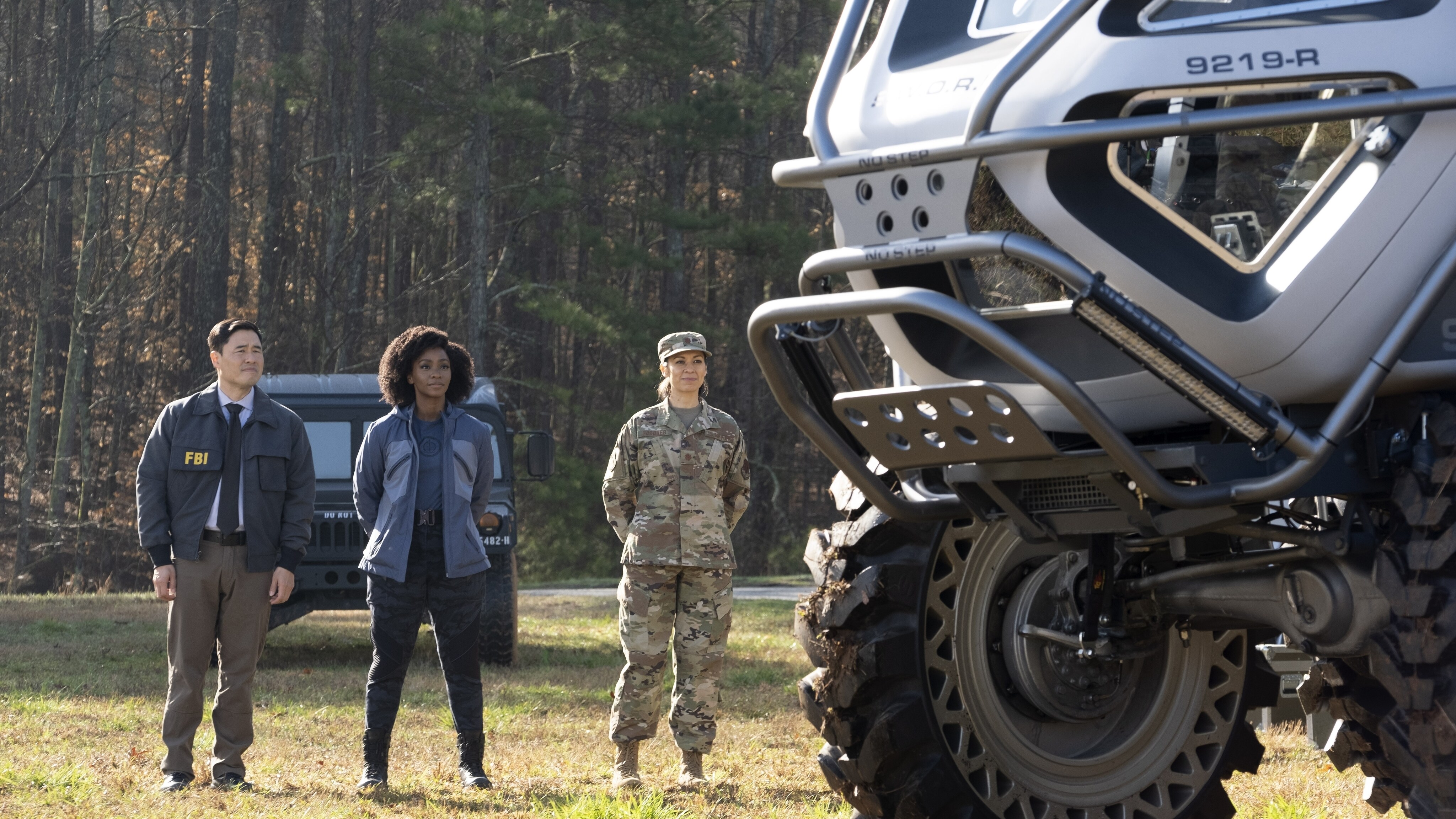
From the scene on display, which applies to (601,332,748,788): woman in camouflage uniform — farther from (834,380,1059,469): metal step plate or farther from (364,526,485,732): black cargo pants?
(834,380,1059,469): metal step plate

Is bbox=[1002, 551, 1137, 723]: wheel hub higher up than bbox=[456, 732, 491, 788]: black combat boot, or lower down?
higher up

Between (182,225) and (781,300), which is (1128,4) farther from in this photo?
(182,225)

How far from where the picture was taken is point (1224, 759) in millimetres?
4449

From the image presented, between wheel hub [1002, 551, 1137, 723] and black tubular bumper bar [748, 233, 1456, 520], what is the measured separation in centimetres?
107

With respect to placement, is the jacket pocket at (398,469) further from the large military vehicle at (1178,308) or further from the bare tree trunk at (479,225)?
the bare tree trunk at (479,225)

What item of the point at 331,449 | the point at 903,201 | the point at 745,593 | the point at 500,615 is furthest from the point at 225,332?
the point at 745,593

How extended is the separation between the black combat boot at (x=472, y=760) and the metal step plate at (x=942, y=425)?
3474 mm

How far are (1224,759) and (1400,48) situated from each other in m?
2.00

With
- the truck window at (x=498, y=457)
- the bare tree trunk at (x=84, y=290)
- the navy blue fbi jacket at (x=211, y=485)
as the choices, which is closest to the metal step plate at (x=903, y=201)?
the navy blue fbi jacket at (x=211, y=485)

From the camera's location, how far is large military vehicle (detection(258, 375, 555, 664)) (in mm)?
11531

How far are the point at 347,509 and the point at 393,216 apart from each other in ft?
64.6

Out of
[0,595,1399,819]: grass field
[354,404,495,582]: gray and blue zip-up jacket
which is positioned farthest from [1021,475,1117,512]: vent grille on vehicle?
[354,404,495,582]: gray and blue zip-up jacket

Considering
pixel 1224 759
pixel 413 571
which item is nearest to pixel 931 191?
pixel 1224 759

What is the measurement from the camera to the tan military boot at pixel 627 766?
6742mm
